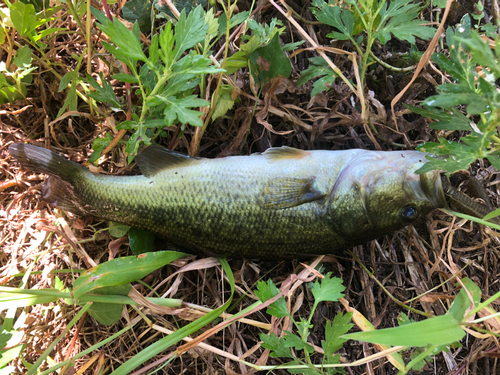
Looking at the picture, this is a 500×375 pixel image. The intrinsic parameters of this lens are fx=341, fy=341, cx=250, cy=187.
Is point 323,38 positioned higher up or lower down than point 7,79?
higher up

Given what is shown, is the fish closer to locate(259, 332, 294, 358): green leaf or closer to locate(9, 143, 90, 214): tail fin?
locate(9, 143, 90, 214): tail fin

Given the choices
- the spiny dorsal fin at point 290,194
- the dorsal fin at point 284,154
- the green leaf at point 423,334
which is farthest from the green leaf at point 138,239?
the green leaf at point 423,334

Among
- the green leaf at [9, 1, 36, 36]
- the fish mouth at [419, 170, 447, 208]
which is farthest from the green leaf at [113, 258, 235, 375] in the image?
the green leaf at [9, 1, 36, 36]

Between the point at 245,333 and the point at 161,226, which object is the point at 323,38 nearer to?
the point at 161,226

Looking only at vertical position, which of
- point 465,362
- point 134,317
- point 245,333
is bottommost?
point 465,362

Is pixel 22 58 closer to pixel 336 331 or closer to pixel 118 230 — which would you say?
pixel 118 230

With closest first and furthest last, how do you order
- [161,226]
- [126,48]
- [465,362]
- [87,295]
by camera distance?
1. [126,48]
2. [87,295]
3. [161,226]
4. [465,362]

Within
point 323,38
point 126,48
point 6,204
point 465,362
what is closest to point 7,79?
point 6,204
